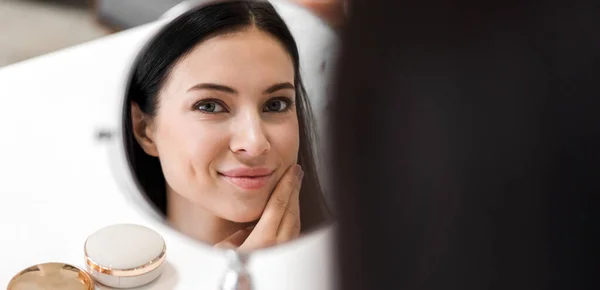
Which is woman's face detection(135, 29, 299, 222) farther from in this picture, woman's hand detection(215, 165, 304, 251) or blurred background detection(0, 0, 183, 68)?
blurred background detection(0, 0, 183, 68)

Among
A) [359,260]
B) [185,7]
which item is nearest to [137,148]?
[185,7]

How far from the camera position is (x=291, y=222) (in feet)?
1.85

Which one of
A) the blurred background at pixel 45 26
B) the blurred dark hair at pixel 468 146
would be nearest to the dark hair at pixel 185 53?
the blurred dark hair at pixel 468 146

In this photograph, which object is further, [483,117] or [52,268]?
[52,268]

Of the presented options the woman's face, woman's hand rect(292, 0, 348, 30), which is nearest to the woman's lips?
the woman's face

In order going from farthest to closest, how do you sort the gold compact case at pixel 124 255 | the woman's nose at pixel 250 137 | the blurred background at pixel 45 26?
the blurred background at pixel 45 26, the gold compact case at pixel 124 255, the woman's nose at pixel 250 137

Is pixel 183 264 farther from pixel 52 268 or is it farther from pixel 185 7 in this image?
pixel 185 7

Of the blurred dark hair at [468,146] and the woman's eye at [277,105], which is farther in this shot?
the woman's eye at [277,105]

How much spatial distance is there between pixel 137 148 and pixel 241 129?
0.11 m

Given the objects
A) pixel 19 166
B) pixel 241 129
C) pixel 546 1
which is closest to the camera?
pixel 546 1

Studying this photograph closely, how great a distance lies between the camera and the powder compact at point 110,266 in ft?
1.98

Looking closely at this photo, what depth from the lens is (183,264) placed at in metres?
0.67

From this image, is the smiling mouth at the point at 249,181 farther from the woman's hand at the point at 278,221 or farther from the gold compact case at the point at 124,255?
the gold compact case at the point at 124,255

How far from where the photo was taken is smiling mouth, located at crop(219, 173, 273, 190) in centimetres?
53
